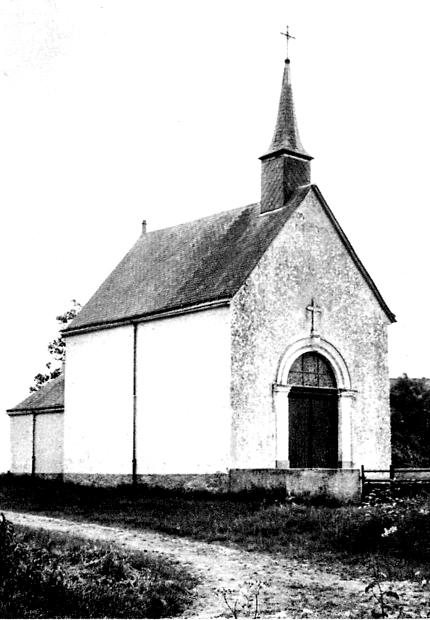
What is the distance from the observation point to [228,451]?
23516 millimetres

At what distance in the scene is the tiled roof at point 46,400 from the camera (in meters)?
34.5

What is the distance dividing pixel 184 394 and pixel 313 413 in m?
4.09

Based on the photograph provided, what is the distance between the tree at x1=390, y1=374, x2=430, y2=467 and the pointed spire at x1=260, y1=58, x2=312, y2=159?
13552mm

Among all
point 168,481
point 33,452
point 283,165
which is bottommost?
point 168,481

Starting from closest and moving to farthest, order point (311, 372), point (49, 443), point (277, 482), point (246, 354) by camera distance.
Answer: point (277, 482)
point (246, 354)
point (311, 372)
point (49, 443)

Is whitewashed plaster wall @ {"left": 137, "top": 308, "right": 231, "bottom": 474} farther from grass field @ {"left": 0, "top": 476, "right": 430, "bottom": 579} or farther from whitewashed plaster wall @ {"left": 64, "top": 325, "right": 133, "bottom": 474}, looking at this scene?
grass field @ {"left": 0, "top": 476, "right": 430, "bottom": 579}

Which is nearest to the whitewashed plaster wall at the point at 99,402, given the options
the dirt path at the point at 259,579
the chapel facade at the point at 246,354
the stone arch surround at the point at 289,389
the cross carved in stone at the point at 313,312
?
the chapel facade at the point at 246,354

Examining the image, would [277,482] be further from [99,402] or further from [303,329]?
[99,402]

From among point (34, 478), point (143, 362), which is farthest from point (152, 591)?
point (34, 478)

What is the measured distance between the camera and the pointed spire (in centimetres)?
2712

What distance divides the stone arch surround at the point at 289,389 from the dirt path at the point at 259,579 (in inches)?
303

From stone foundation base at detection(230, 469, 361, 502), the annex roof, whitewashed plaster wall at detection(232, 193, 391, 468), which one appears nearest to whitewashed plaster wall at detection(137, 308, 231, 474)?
whitewashed plaster wall at detection(232, 193, 391, 468)

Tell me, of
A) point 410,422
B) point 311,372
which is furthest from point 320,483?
point 410,422

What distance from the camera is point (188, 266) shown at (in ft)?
92.2
